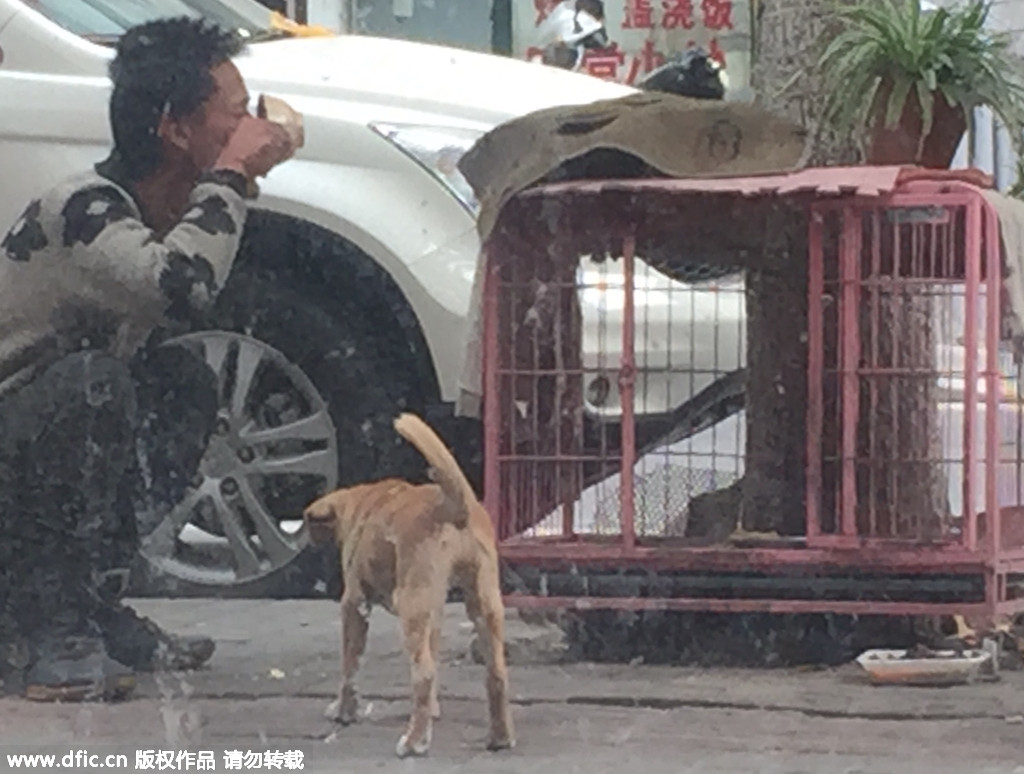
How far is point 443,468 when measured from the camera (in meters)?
3.84

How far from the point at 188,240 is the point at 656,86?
1.60 m

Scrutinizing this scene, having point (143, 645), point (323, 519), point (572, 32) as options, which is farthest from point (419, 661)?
point (572, 32)

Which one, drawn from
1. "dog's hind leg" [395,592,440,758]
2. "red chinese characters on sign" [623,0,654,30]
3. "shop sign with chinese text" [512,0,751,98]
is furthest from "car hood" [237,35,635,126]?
"red chinese characters on sign" [623,0,654,30]

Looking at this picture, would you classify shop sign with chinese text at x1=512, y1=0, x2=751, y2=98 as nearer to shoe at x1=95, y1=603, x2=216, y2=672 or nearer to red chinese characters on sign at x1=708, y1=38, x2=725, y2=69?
red chinese characters on sign at x1=708, y1=38, x2=725, y2=69

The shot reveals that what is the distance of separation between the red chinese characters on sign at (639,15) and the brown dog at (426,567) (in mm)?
4649

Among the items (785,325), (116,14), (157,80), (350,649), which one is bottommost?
(350,649)

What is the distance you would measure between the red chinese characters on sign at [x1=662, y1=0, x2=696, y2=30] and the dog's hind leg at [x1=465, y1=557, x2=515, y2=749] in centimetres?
Result: 510

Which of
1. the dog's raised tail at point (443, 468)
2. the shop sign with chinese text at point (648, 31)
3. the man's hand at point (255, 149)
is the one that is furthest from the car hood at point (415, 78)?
the dog's raised tail at point (443, 468)

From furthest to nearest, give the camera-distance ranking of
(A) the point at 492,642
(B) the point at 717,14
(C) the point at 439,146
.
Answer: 1. (B) the point at 717,14
2. (C) the point at 439,146
3. (A) the point at 492,642

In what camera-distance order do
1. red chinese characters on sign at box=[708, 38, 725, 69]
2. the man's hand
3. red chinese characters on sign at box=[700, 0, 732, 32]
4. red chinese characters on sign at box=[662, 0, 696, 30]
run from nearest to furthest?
the man's hand < red chinese characters on sign at box=[708, 38, 725, 69] < red chinese characters on sign at box=[700, 0, 732, 32] < red chinese characters on sign at box=[662, 0, 696, 30]

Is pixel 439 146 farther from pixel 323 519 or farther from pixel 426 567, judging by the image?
pixel 426 567

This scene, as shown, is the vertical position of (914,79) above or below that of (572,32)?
below

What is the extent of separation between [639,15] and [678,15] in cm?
33

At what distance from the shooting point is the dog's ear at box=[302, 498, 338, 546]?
4.20 m
